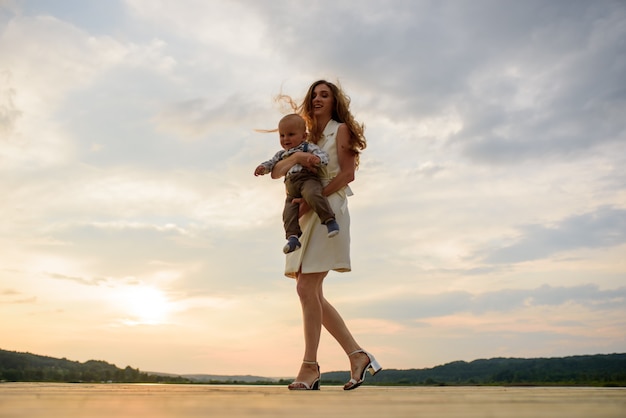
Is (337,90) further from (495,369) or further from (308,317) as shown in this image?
(495,369)

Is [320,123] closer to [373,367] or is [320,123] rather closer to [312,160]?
[312,160]

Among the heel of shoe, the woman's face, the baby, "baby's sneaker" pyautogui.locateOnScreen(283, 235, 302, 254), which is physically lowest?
the heel of shoe

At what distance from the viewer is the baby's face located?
482cm

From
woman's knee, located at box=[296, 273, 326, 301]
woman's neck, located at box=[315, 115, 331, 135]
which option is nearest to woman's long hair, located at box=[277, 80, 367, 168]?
woman's neck, located at box=[315, 115, 331, 135]

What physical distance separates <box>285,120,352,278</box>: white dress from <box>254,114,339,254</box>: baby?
9 centimetres

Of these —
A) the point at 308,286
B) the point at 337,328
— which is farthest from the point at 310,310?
the point at 337,328

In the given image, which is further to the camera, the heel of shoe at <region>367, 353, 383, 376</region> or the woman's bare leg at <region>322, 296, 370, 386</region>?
the woman's bare leg at <region>322, 296, 370, 386</region>

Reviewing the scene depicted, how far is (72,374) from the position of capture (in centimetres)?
614

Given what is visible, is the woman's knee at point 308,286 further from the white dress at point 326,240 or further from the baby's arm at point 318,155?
the baby's arm at point 318,155

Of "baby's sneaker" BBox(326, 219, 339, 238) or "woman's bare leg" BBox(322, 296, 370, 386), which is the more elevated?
"baby's sneaker" BBox(326, 219, 339, 238)

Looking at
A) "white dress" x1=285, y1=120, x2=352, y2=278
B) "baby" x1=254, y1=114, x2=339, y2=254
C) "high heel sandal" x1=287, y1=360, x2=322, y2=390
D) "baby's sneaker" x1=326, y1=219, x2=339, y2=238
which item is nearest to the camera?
"high heel sandal" x1=287, y1=360, x2=322, y2=390

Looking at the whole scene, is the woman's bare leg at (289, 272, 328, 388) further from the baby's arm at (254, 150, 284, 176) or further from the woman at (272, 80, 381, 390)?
the baby's arm at (254, 150, 284, 176)

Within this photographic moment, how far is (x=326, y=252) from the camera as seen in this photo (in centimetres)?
477

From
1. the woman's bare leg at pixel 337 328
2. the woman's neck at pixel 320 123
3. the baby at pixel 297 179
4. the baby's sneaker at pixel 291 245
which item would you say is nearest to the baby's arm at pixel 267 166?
the baby at pixel 297 179
